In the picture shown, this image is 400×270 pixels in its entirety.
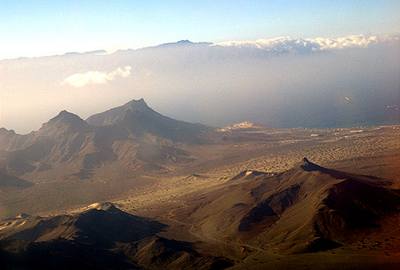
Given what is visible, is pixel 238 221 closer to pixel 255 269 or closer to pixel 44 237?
pixel 255 269

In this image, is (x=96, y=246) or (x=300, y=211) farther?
(x=300, y=211)

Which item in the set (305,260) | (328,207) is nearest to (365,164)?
(328,207)

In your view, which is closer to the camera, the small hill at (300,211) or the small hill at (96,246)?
the small hill at (96,246)

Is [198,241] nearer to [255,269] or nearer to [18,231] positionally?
[255,269]

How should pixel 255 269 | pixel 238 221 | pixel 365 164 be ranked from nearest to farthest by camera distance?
pixel 255 269 < pixel 238 221 < pixel 365 164

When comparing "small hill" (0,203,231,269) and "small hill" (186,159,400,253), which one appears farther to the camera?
"small hill" (186,159,400,253)

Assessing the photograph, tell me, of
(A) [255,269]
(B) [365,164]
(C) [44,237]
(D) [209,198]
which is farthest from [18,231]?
(B) [365,164]

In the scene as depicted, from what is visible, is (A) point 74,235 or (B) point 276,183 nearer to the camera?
(A) point 74,235

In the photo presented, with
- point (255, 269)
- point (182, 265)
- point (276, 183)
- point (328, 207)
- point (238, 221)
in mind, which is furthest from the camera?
point (276, 183)

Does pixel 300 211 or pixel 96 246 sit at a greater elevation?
pixel 300 211
